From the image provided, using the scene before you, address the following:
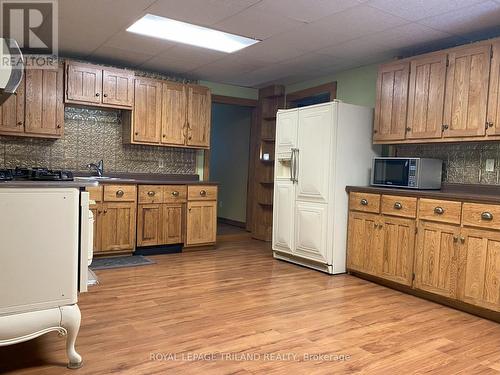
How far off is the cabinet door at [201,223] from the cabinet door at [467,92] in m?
2.86

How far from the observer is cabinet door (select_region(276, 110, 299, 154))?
4.57 m

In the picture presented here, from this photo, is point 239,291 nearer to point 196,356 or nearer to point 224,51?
point 196,356

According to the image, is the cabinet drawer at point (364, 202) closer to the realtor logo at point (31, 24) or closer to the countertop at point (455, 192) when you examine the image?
the countertop at point (455, 192)

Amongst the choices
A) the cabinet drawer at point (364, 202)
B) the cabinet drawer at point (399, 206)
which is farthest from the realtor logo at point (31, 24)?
the cabinet drawer at point (399, 206)

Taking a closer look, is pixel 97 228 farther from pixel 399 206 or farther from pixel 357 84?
pixel 357 84

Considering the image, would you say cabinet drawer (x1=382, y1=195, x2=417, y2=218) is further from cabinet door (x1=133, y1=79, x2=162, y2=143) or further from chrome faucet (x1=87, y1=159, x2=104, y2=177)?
chrome faucet (x1=87, y1=159, x2=104, y2=177)

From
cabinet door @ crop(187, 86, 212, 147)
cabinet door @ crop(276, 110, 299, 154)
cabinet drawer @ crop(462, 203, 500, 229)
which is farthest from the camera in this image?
cabinet door @ crop(187, 86, 212, 147)

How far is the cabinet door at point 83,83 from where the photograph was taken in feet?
14.9

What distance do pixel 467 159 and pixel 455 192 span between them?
367 mm

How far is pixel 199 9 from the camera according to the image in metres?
3.27

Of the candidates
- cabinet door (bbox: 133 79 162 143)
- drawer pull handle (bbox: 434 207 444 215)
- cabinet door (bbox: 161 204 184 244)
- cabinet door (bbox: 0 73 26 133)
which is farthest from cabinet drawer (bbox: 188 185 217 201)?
drawer pull handle (bbox: 434 207 444 215)

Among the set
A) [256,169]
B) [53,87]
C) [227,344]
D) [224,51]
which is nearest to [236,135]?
[256,169]

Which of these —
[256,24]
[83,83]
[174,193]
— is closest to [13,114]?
[83,83]

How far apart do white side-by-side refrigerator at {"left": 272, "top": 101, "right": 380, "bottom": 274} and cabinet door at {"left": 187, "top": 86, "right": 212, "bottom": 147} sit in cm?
133
